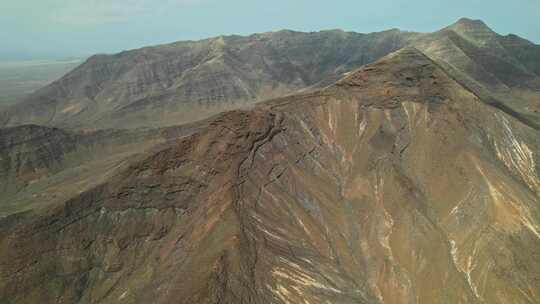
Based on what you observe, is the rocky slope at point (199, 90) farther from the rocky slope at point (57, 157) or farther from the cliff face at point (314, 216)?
the cliff face at point (314, 216)

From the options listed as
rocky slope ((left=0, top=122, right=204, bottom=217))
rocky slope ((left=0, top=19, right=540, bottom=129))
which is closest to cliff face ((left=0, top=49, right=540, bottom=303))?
rocky slope ((left=0, top=122, right=204, bottom=217))

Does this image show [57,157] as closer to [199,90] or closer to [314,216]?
[199,90]

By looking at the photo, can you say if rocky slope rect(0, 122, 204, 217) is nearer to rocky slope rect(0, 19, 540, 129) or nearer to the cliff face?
the cliff face

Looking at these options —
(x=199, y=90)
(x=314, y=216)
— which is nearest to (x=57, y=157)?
(x=199, y=90)

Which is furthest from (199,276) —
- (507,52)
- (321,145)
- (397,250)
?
(507,52)

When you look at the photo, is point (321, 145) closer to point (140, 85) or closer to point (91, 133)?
point (91, 133)

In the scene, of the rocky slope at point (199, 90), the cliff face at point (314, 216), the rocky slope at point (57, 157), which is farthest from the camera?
the rocky slope at point (199, 90)

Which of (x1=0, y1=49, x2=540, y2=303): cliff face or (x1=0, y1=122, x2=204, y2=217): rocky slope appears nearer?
(x1=0, y1=49, x2=540, y2=303): cliff face

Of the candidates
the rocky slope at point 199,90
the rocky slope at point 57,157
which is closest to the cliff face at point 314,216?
the rocky slope at point 57,157
